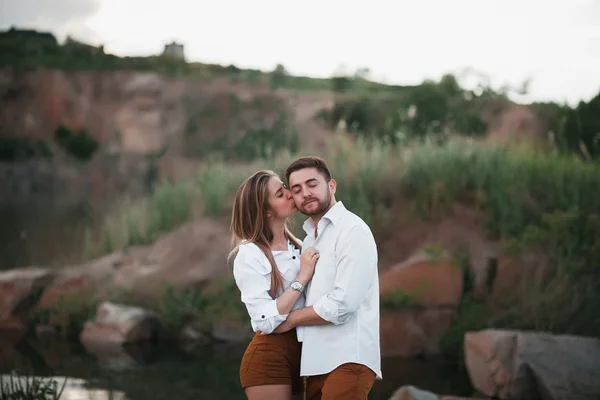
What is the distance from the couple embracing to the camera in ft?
10.7

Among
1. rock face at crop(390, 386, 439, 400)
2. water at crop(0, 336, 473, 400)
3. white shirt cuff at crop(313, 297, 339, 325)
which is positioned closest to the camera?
white shirt cuff at crop(313, 297, 339, 325)

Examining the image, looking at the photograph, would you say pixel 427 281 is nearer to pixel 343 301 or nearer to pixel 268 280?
pixel 268 280

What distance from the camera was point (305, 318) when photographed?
3.31 metres

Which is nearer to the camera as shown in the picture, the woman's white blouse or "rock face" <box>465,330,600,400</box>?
the woman's white blouse

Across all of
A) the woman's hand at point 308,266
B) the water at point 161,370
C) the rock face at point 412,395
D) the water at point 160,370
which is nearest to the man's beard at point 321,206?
the woman's hand at point 308,266

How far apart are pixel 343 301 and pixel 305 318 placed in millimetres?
204

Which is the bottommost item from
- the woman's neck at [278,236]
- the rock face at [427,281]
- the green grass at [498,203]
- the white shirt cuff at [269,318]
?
the rock face at [427,281]

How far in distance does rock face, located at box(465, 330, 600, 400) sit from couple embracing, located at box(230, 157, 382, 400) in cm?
398

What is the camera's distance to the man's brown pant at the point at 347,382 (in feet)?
10.6

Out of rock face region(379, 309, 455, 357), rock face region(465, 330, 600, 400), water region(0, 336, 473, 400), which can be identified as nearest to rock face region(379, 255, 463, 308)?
rock face region(379, 309, 455, 357)

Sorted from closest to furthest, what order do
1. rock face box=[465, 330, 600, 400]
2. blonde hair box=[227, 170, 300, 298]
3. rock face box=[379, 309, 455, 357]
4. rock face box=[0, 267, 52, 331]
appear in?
blonde hair box=[227, 170, 300, 298] → rock face box=[465, 330, 600, 400] → rock face box=[379, 309, 455, 357] → rock face box=[0, 267, 52, 331]

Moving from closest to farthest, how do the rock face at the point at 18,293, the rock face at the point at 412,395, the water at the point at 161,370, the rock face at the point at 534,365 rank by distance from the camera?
the rock face at the point at 412,395
the rock face at the point at 534,365
the water at the point at 161,370
the rock face at the point at 18,293

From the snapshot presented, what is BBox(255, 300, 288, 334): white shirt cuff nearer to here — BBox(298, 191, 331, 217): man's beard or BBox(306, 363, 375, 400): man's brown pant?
BBox(306, 363, 375, 400): man's brown pant

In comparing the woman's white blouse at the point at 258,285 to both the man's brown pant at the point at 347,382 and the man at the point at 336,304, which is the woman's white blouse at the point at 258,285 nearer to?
the man at the point at 336,304
